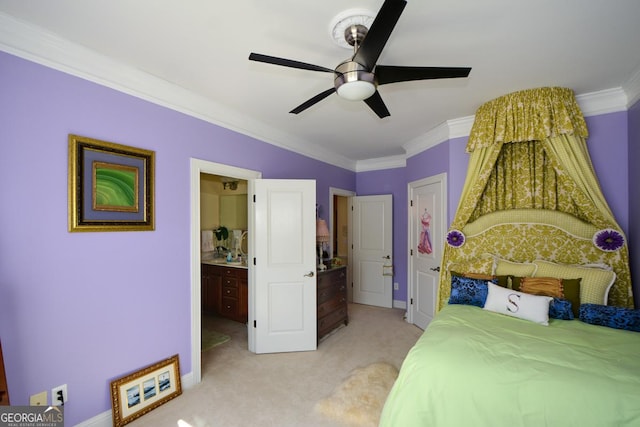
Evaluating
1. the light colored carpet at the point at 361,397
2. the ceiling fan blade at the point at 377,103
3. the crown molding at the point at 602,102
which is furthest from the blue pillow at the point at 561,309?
the ceiling fan blade at the point at 377,103

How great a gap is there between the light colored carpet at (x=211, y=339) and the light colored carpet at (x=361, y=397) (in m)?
1.69

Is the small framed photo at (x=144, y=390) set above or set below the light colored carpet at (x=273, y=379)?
above

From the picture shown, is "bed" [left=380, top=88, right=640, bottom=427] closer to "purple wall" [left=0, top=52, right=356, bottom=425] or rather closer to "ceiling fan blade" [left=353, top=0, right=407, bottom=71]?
"ceiling fan blade" [left=353, top=0, right=407, bottom=71]

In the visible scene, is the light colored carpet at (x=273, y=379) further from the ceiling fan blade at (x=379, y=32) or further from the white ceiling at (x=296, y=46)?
the white ceiling at (x=296, y=46)

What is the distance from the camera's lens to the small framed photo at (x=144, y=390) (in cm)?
198

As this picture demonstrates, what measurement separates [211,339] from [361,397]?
2106 mm

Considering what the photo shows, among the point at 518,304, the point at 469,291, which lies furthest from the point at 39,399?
the point at 518,304

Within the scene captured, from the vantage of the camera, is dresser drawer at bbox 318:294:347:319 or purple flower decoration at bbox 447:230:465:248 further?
dresser drawer at bbox 318:294:347:319

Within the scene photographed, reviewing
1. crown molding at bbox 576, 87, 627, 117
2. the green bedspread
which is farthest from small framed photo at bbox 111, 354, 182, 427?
crown molding at bbox 576, 87, 627, 117

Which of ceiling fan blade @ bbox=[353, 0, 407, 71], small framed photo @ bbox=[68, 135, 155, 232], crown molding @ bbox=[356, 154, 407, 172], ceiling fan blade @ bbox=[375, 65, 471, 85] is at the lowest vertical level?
small framed photo @ bbox=[68, 135, 155, 232]

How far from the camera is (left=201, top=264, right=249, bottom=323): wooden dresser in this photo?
153 inches

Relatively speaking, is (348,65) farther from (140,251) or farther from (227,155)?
(140,251)

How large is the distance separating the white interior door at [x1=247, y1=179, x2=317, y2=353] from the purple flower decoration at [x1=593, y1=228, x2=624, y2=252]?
2.70 metres

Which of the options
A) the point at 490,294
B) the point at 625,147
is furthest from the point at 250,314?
the point at 625,147
